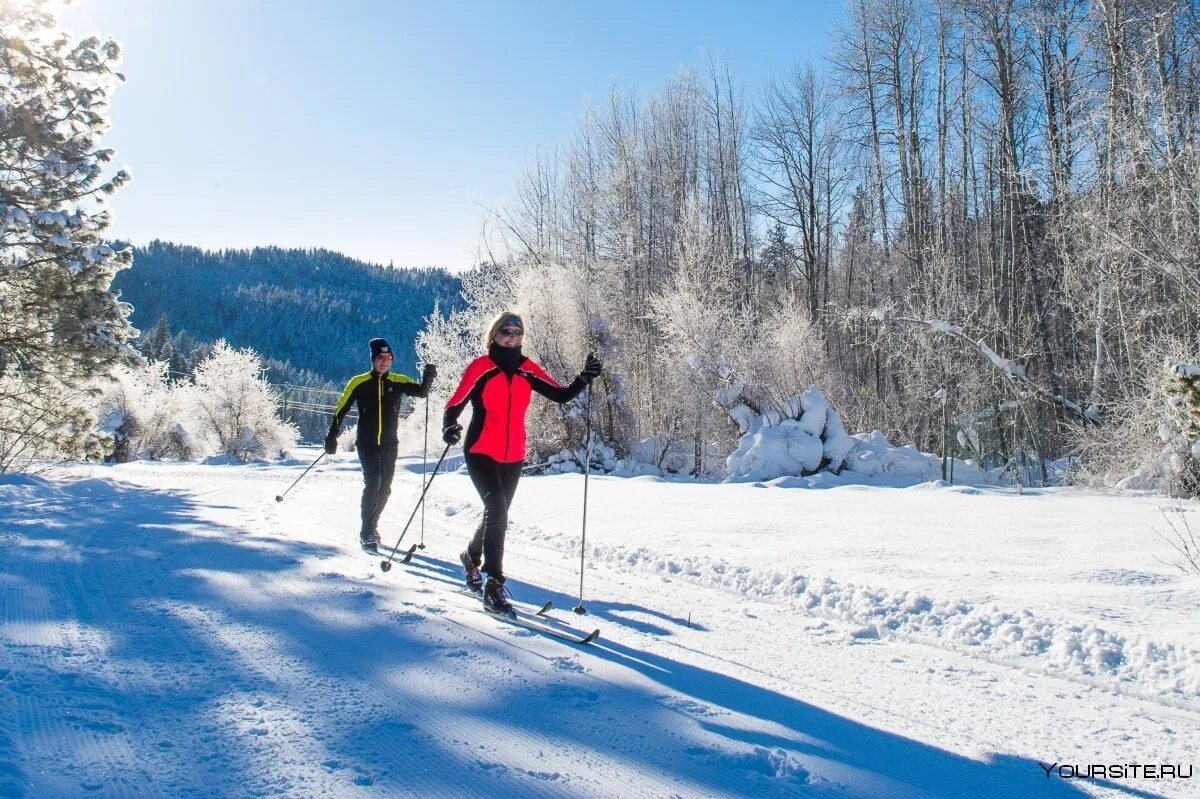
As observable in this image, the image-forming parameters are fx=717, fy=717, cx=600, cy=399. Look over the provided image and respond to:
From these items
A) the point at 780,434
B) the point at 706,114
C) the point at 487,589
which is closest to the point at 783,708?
the point at 487,589

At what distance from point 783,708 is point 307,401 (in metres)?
108

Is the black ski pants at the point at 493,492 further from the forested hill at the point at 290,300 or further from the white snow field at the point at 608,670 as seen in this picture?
the forested hill at the point at 290,300

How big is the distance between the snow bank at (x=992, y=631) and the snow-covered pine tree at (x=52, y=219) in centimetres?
1249

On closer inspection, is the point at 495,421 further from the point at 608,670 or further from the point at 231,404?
the point at 231,404

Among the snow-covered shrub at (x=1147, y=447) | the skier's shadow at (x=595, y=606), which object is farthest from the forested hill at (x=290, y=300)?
the skier's shadow at (x=595, y=606)

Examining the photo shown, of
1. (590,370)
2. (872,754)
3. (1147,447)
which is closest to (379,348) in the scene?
(590,370)

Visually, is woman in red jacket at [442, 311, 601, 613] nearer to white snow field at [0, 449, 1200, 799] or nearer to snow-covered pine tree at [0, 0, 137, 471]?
white snow field at [0, 449, 1200, 799]

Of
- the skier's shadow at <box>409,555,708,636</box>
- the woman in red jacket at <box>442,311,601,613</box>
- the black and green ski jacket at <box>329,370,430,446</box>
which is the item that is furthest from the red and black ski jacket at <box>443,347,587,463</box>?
the black and green ski jacket at <box>329,370,430,446</box>

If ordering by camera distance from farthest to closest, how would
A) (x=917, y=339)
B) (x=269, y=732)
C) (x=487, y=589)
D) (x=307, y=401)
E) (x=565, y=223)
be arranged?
(x=307, y=401) < (x=565, y=223) < (x=917, y=339) < (x=487, y=589) < (x=269, y=732)

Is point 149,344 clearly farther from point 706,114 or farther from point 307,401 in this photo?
point 706,114

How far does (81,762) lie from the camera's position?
2.30 metres

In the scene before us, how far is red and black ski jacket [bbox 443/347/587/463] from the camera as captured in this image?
16.5 ft

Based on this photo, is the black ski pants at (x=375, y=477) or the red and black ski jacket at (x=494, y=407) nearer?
the red and black ski jacket at (x=494, y=407)

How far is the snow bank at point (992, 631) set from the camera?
12.4 feet
